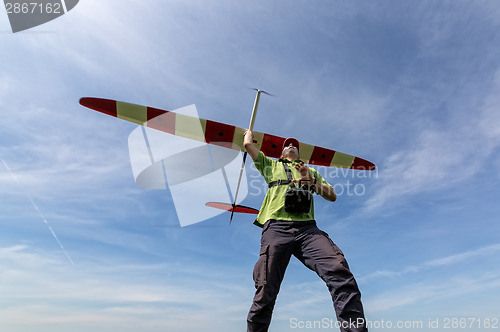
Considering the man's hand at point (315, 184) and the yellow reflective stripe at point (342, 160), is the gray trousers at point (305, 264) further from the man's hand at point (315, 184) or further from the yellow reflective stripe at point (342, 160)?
the yellow reflective stripe at point (342, 160)

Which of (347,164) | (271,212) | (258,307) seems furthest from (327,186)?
(347,164)

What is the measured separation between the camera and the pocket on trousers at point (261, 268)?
3107 mm

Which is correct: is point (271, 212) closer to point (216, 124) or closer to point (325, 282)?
point (325, 282)

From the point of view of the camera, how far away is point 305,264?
3248mm

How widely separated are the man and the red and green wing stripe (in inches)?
102

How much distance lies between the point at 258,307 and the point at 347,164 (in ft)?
18.1

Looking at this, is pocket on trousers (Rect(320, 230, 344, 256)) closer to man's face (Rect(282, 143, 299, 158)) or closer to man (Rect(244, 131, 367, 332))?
man (Rect(244, 131, 367, 332))

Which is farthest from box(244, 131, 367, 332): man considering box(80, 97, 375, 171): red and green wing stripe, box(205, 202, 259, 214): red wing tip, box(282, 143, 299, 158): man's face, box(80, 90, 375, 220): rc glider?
box(205, 202, 259, 214): red wing tip

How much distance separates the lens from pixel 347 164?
25.3ft

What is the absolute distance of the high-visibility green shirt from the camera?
3.55 meters

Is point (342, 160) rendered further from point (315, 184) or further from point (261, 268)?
point (261, 268)

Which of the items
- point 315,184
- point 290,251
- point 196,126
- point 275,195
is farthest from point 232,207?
point 290,251

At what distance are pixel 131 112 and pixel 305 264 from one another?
15.0ft

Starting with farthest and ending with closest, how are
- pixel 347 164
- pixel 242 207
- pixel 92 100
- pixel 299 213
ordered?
pixel 347 164, pixel 242 207, pixel 92 100, pixel 299 213
